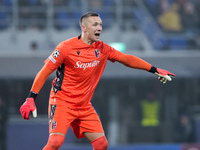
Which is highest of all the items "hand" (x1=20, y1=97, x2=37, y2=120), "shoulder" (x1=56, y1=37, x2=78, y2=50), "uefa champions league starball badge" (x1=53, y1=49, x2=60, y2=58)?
"shoulder" (x1=56, y1=37, x2=78, y2=50)

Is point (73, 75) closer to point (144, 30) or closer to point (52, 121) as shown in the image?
point (52, 121)

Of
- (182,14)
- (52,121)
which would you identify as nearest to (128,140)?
(182,14)

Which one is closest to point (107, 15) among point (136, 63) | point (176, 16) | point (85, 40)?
point (176, 16)

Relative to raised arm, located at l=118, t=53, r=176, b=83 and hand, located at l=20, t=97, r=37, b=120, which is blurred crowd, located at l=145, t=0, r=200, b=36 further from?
hand, located at l=20, t=97, r=37, b=120

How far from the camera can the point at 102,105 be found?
549 inches

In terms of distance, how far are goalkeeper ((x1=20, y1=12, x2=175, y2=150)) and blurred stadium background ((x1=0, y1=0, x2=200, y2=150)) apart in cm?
678

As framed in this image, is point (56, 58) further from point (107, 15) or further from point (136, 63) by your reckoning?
point (107, 15)

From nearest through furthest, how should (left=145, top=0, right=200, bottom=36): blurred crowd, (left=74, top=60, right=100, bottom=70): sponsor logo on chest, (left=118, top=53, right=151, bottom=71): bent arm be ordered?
(left=74, top=60, right=100, bottom=70): sponsor logo on chest, (left=118, top=53, right=151, bottom=71): bent arm, (left=145, top=0, right=200, bottom=36): blurred crowd

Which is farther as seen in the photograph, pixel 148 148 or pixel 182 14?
pixel 182 14

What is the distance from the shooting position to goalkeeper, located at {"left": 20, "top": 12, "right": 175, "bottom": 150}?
6.00 meters

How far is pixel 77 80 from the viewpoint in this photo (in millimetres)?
6199

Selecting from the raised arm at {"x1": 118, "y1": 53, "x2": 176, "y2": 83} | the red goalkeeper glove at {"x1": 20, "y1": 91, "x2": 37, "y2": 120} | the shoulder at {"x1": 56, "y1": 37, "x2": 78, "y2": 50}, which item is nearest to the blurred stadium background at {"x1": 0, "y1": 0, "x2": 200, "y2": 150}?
the raised arm at {"x1": 118, "y1": 53, "x2": 176, "y2": 83}

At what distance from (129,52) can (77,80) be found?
7098 mm

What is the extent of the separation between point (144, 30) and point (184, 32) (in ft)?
4.06
